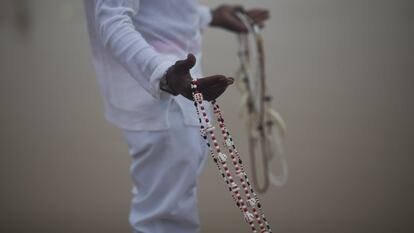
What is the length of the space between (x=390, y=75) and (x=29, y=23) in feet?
6.03

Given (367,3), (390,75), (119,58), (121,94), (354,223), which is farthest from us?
(367,3)

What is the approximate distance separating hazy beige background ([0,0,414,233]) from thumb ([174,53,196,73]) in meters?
0.84

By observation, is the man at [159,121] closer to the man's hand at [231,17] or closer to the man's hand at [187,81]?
the man's hand at [187,81]

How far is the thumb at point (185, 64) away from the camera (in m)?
0.83

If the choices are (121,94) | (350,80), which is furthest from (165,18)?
(350,80)

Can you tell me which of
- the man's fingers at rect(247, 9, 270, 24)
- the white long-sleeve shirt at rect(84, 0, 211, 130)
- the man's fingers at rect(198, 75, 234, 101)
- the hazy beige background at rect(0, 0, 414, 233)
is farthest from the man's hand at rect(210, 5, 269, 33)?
the man's fingers at rect(198, 75, 234, 101)

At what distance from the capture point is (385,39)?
276 cm

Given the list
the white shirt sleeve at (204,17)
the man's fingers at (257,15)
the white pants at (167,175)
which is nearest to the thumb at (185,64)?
the white pants at (167,175)

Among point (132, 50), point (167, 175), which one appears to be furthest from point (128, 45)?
point (167, 175)

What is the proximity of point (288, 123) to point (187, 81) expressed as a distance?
1.65 meters

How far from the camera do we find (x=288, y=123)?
2.45 metres

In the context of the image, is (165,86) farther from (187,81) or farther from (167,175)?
(167,175)

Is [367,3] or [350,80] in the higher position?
[367,3]

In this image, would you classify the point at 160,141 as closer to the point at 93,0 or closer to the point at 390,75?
the point at 93,0
